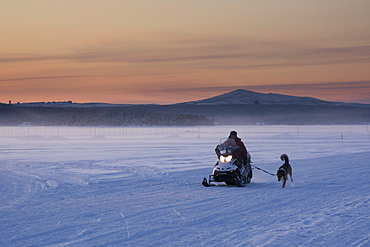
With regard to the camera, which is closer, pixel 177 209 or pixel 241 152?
pixel 177 209

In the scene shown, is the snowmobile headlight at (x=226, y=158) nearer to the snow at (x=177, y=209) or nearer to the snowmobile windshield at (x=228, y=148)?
the snowmobile windshield at (x=228, y=148)

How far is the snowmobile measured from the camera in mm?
12508

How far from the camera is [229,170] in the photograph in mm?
12555

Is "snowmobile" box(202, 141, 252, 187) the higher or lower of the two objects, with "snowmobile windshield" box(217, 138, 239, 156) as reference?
lower

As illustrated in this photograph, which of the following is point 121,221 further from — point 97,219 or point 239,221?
point 239,221

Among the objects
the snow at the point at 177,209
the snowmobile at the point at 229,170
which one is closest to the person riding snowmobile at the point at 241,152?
the snowmobile at the point at 229,170

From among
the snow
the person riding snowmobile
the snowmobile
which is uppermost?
the person riding snowmobile

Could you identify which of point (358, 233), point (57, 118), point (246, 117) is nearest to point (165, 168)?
point (358, 233)

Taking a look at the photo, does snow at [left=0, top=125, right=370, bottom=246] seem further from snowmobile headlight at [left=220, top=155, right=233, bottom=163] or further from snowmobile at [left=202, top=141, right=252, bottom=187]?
snowmobile headlight at [left=220, top=155, right=233, bottom=163]

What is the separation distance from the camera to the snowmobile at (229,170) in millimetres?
12508

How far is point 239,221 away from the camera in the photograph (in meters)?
8.14

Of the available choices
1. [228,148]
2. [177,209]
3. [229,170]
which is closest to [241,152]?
[228,148]

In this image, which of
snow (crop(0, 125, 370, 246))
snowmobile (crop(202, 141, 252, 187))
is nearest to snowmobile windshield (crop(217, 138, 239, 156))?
snowmobile (crop(202, 141, 252, 187))

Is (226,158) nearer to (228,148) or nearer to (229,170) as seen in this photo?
(228,148)
